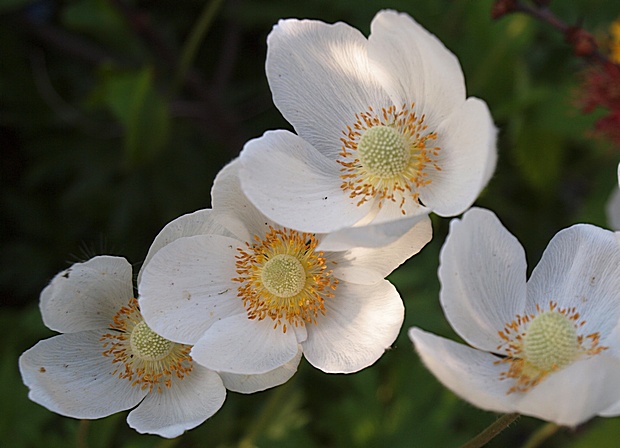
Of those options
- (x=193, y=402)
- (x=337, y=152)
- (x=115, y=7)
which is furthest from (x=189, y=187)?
(x=193, y=402)

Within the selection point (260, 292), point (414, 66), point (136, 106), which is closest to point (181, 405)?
point (260, 292)

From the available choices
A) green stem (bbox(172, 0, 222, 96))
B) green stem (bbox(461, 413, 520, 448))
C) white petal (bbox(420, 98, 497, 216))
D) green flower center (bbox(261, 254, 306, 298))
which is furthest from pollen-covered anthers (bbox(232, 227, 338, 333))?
green stem (bbox(172, 0, 222, 96))

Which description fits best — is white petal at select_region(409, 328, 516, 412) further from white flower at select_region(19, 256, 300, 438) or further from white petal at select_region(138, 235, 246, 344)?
white petal at select_region(138, 235, 246, 344)

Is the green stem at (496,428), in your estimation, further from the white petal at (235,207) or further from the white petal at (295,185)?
the white petal at (235,207)

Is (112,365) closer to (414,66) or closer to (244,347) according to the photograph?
(244,347)

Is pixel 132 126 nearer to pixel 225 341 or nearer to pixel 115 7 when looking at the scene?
pixel 115 7

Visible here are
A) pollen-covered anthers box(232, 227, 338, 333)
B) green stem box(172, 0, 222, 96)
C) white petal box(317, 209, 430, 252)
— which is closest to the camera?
white petal box(317, 209, 430, 252)
